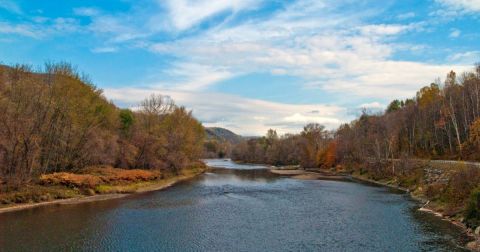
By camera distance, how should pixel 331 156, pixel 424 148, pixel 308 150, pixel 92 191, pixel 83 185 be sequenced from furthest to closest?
pixel 308 150 → pixel 331 156 → pixel 424 148 → pixel 83 185 → pixel 92 191

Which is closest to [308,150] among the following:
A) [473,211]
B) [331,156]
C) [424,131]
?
[331,156]

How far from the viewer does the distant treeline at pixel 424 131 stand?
88.6 m

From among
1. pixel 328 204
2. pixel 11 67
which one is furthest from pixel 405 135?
pixel 11 67

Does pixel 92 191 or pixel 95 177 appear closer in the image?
pixel 92 191

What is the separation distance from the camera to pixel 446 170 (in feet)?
199

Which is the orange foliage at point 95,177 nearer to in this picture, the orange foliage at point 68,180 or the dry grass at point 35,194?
the orange foliage at point 68,180

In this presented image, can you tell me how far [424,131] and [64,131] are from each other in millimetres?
93537

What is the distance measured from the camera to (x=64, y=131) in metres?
62.5

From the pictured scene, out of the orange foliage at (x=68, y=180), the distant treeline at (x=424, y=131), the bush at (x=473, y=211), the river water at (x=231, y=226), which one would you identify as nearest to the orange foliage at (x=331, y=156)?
the distant treeline at (x=424, y=131)

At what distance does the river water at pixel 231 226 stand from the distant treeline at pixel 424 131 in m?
39.7

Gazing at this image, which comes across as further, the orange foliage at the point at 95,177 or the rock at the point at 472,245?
the orange foliage at the point at 95,177

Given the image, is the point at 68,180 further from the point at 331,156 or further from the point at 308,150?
the point at 308,150

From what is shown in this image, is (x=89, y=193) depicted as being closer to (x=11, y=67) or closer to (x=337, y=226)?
(x=11, y=67)

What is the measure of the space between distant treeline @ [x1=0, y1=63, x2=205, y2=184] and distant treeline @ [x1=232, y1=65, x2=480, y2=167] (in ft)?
177
